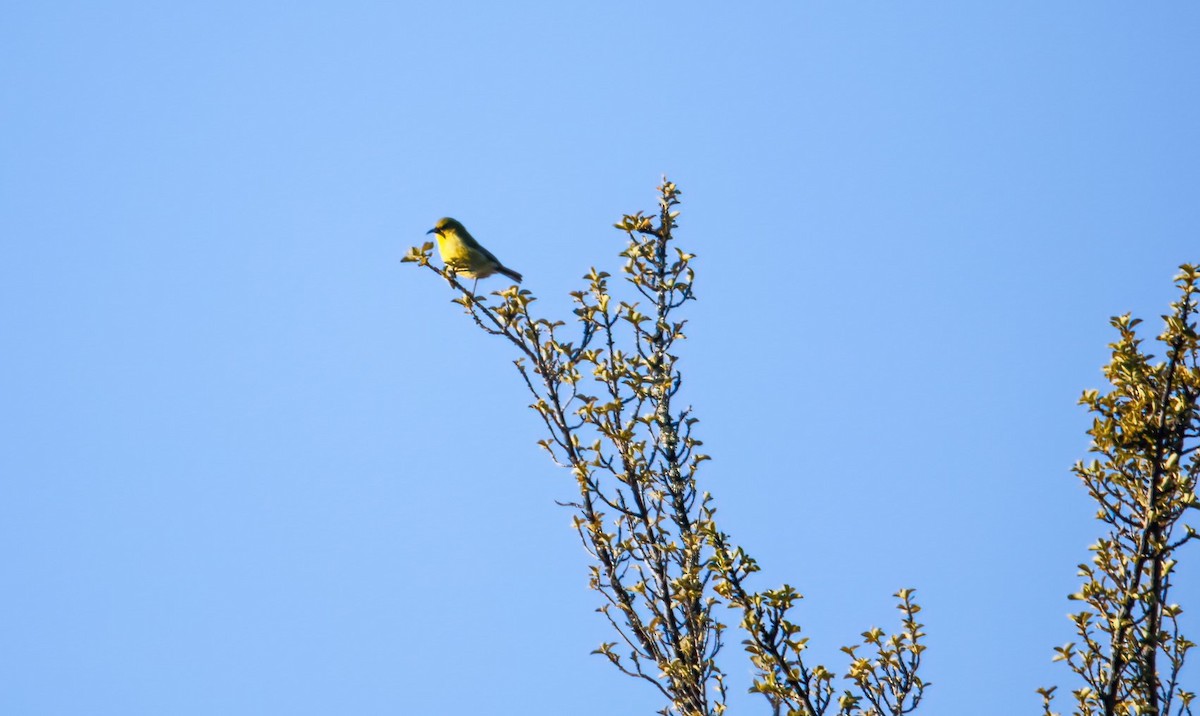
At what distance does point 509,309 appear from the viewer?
6.22 metres

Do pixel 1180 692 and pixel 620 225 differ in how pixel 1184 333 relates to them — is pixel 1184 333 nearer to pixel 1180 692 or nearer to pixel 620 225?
pixel 1180 692

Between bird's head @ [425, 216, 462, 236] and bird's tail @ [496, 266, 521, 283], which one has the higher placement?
bird's head @ [425, 216, 462, 236]

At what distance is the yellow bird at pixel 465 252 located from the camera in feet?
35.1

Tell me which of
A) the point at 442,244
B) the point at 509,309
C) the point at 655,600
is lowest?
the point at 655,600

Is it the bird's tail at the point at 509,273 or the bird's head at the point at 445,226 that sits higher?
the bird's head at the point at 445,226

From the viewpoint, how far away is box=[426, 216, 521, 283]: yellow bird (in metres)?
10.7

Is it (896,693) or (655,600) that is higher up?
(655,600)

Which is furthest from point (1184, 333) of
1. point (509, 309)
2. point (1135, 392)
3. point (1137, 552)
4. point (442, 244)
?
point (442, 244)

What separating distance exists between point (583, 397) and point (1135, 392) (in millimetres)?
2771

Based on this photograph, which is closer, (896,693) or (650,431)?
(896,693)

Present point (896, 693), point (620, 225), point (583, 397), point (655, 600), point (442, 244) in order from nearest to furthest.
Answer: point (896, 693), point (655, 600), point (583, 397), point (620, 225), point (442, 244)

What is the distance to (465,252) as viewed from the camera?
10688 millimetres

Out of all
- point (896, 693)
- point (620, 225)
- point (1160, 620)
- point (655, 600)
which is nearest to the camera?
point (1160, 620)

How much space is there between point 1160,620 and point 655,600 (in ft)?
7.58
